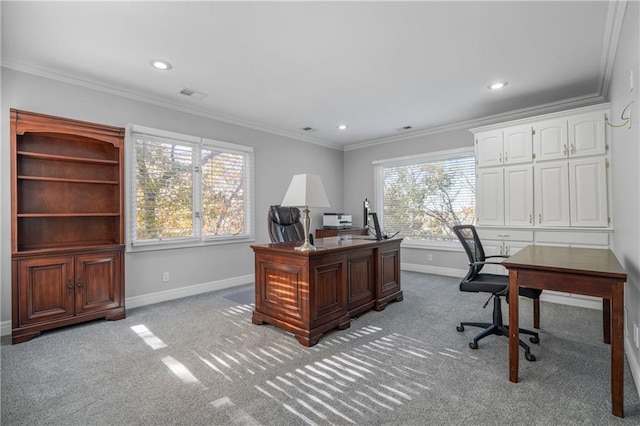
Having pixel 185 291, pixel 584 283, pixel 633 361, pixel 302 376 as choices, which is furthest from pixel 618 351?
pixel 185 291

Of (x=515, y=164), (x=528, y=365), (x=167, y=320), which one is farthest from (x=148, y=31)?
(x=515, y=164)

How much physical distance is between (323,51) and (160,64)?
5.22 ft

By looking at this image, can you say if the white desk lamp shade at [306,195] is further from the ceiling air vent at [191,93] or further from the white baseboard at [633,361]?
the white baseboard at [633,361]

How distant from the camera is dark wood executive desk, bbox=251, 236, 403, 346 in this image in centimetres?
262

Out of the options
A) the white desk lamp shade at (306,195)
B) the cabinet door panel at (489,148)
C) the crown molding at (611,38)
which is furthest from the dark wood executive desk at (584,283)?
the cabinet door panel at (489,148)

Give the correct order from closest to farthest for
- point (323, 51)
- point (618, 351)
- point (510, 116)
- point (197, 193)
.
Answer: point (618, 351), point (323, 51), point (197, 193), point (510, 116)

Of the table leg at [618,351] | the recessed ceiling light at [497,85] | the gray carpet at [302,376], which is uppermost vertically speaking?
the recessed ceiling light at [497,85]

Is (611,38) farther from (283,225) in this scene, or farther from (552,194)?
(283,225)

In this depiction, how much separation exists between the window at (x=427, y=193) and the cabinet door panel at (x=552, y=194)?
1178mm

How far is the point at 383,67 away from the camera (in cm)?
309

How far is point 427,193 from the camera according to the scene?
18.1ft

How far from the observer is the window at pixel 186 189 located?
370cm

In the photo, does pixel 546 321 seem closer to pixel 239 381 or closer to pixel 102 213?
pixel 239 381

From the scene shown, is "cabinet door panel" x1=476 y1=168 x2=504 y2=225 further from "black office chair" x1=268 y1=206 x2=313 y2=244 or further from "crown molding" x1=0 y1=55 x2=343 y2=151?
"crown molding" x1=0 y1=55 x2=343 y2=151
